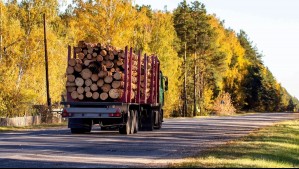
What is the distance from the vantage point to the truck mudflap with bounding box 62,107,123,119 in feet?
79.5

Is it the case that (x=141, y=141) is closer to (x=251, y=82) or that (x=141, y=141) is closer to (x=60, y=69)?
(x=60, y=69)

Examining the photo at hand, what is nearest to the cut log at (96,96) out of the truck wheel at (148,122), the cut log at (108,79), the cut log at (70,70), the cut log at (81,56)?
the cut log at (108,79)

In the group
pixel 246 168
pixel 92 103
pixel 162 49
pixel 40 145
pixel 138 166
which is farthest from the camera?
pixel 162 49

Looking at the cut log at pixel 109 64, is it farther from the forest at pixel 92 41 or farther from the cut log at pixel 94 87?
the forest at pixel 92 41

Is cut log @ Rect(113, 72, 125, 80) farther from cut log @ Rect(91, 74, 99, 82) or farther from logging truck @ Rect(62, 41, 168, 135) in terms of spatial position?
cut log @ Rect(91, 74, 99, 82)

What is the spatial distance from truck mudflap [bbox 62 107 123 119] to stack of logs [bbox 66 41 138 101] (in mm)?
605

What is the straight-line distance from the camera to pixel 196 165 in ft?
44.9

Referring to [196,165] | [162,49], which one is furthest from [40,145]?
[162,49]

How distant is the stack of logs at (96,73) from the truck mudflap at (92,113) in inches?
23.8

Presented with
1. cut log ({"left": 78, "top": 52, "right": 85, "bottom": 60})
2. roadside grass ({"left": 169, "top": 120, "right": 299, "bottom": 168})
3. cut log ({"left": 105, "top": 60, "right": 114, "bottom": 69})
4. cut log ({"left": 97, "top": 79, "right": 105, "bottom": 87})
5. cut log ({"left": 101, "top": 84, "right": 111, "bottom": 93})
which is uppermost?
cut log ({"left": 78, "top": 52, "right": 85, "bottom": 60})

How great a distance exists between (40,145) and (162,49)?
48.5m

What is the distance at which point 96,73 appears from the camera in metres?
24.9

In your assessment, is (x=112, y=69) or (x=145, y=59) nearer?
(x=112, y=69)

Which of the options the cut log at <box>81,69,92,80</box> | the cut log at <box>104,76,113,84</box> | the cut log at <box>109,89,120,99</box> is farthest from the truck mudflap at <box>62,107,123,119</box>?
the cut log at <box>81,69,92,80</box>
